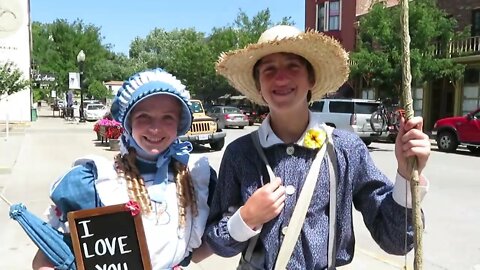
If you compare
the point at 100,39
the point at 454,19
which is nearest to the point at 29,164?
the point at 454,19

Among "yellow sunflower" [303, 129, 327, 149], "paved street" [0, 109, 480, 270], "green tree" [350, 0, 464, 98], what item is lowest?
"paved street" [0, 109, 480, 270]

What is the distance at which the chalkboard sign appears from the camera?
70.3 inches

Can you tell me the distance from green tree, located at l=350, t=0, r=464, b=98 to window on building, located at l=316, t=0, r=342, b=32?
994 cm

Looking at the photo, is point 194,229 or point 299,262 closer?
point 299,262

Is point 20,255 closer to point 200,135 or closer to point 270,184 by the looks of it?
point 270,184

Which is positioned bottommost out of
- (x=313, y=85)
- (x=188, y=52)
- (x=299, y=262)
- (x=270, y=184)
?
(x=299, y=262)

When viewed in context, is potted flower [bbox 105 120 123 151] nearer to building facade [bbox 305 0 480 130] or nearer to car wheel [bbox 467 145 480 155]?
building facade [bbox 305 0 480 130]

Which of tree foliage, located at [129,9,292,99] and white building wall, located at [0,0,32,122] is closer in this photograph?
white building wall, located at [0,0,32,122]

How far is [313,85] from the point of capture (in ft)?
6.70

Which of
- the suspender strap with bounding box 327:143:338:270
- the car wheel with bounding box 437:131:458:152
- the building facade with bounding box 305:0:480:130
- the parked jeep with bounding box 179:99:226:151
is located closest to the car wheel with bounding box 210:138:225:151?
the parked jeep with bounding box 179:99:226:151

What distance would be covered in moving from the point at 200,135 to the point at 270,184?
13349 mm

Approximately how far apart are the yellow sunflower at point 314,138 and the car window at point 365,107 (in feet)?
50.2

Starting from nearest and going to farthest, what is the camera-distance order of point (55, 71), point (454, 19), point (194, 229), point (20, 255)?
point (194, 229), point (20, 255), point (454, 19), point (55, 71)

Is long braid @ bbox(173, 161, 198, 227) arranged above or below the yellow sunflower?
below
